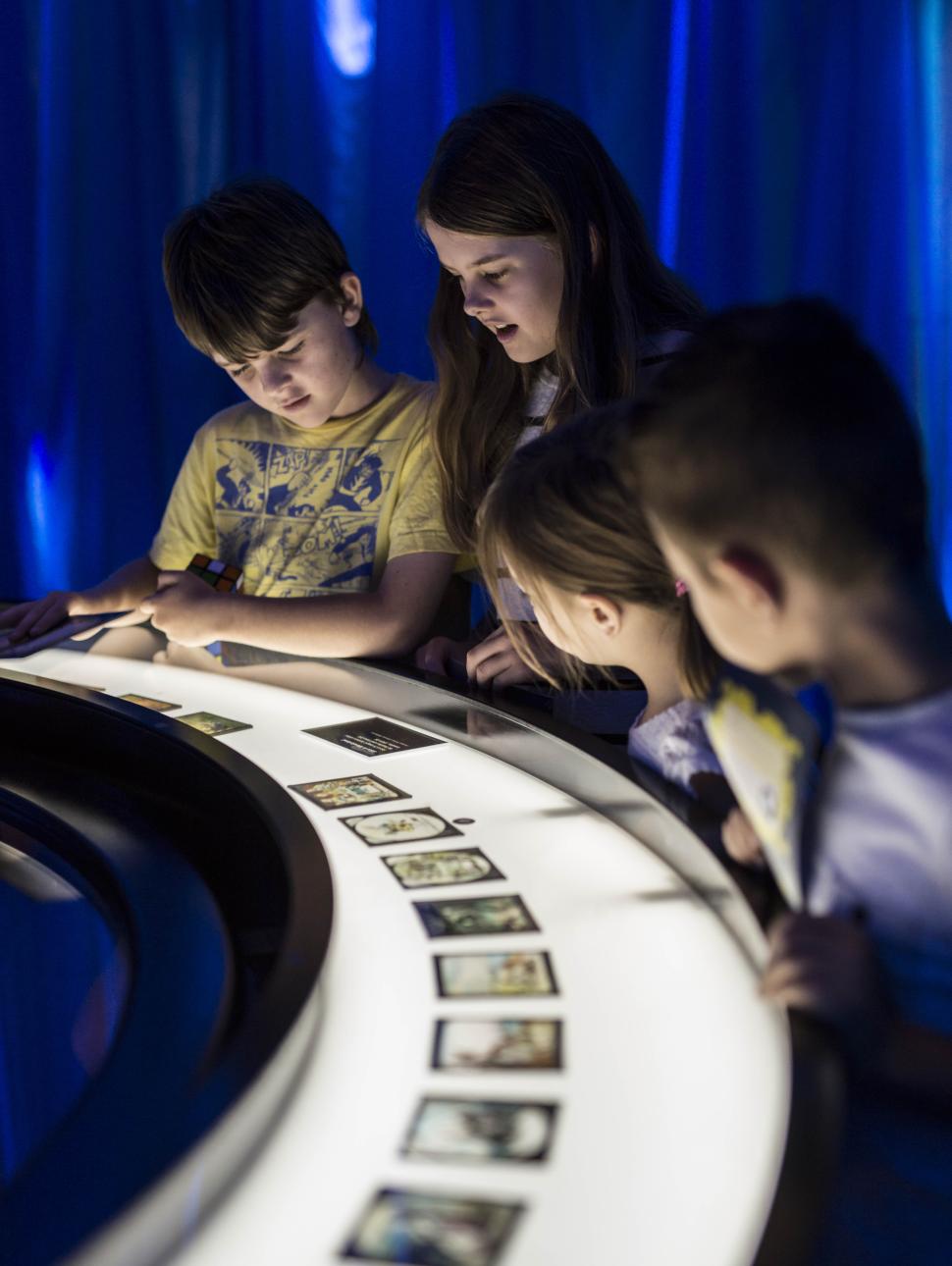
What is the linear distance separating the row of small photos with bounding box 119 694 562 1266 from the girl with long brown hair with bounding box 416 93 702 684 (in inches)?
19.6

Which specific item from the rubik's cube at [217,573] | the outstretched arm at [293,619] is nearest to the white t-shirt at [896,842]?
the outstretched arm at [293,619]

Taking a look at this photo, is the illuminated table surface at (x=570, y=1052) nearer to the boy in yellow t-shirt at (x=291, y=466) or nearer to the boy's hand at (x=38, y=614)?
the boy in yellow t-shirt at (x=291, y=466)

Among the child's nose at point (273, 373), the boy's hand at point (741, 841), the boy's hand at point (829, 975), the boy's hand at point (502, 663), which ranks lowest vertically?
the boy's hand at point (502, 663)

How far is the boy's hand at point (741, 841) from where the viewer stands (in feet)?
2.77

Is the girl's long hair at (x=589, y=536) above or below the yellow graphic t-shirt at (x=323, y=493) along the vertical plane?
above

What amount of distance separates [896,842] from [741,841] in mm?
208

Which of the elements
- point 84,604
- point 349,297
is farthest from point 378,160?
Answer: point 84,604

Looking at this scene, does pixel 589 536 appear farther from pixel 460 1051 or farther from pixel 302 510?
pixel 302 510

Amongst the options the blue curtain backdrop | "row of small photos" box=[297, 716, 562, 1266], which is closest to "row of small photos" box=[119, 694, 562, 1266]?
"row of small photos" box=[297, 716, 562, 1266]

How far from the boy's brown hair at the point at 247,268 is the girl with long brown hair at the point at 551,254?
325 mm

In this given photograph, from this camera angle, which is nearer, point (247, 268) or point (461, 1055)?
point (461, 1055)

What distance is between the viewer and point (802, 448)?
0.64 m

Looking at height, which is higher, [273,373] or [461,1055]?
[273,373]

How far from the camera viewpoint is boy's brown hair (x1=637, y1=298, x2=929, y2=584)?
64 centimetres
